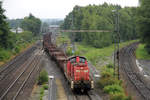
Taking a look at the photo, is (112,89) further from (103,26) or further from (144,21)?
(103,26)

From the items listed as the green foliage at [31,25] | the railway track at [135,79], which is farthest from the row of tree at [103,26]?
the green foliage at [31,25]

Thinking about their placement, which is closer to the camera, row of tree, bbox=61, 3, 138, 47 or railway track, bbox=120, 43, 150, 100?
railway track, bbox=120, 43, 150, 100

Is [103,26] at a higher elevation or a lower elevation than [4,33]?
higher

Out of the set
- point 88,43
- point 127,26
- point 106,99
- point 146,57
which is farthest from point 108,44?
point 106,99

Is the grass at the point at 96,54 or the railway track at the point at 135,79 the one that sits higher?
the grass at the point at 96,54

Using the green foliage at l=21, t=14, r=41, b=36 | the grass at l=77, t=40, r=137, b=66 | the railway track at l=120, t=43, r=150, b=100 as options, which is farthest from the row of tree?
the green foliage at l=21, t=14, r=41, b=36

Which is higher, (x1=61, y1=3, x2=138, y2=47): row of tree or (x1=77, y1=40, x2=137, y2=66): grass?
(x1=61, y1=3, x2=138, y2=47): row of tree

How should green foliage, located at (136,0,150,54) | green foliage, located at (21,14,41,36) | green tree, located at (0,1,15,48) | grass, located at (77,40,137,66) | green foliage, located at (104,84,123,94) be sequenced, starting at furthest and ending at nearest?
1. green foliage, located at (21,14,41,36)
2. green tree, located at (0,1,15,48)
3. grass, located at (77,40,137,66)
4. green foliage, located at (136,0,150,54)
5. green foliage, located at (104,84,123,94)

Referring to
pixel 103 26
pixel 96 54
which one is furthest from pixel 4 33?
pixel 103 26

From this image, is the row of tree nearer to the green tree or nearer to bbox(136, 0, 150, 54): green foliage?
bbox(136, 0, 150, 54): green foliage

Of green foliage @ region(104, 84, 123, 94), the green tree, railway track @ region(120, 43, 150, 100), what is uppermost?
the green tree

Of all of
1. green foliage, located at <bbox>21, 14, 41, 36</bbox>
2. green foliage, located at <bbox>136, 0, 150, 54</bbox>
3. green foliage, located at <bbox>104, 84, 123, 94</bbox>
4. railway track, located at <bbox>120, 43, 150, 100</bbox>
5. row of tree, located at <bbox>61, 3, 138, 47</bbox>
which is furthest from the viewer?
green foliage, located at <bbox>21, 14, 41, 36</bbox>

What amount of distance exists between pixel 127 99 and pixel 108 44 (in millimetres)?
50973

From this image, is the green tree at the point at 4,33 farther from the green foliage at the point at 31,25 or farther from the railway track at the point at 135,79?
the green foliage at the point at 31,25
